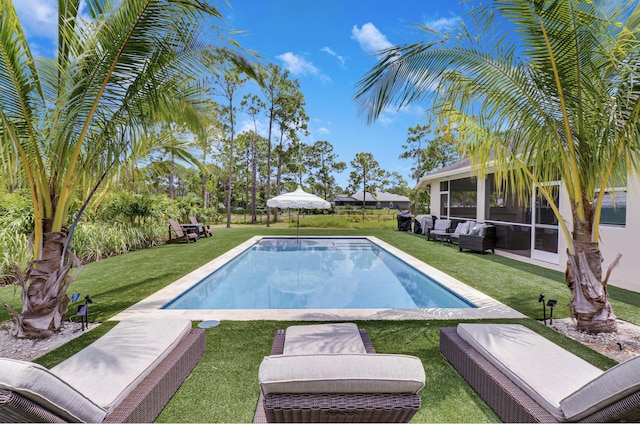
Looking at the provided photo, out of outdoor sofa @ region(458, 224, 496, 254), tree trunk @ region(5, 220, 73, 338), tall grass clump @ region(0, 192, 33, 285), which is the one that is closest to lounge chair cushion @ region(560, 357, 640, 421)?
tree trunk @ region(5, 220, 73, 338)

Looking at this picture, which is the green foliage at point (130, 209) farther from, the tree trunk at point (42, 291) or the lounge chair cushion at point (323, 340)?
the lounge chair cushion at point (323, 340)

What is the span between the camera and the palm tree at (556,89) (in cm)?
393

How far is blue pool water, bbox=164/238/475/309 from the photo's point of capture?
668cm

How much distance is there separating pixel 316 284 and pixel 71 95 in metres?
6.50

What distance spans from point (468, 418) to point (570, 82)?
14.3 ft

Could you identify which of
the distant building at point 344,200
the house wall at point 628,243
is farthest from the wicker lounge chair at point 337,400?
the distant building at point 344,200

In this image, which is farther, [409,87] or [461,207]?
[461,207]

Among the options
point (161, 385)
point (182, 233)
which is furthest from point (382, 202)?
point (161, 385)

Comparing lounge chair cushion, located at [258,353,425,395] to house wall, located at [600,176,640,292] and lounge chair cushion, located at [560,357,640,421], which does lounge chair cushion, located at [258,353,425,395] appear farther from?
house wall, located at [600,176,640,292]

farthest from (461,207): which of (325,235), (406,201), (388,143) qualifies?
(406,201)

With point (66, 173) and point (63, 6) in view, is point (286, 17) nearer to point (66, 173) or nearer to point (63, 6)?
point (63, 6)

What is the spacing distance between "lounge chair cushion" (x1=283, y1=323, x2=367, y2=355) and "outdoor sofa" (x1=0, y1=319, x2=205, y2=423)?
1.11 metres

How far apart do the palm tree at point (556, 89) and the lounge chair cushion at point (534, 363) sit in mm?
2106

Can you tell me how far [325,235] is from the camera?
17750mm
